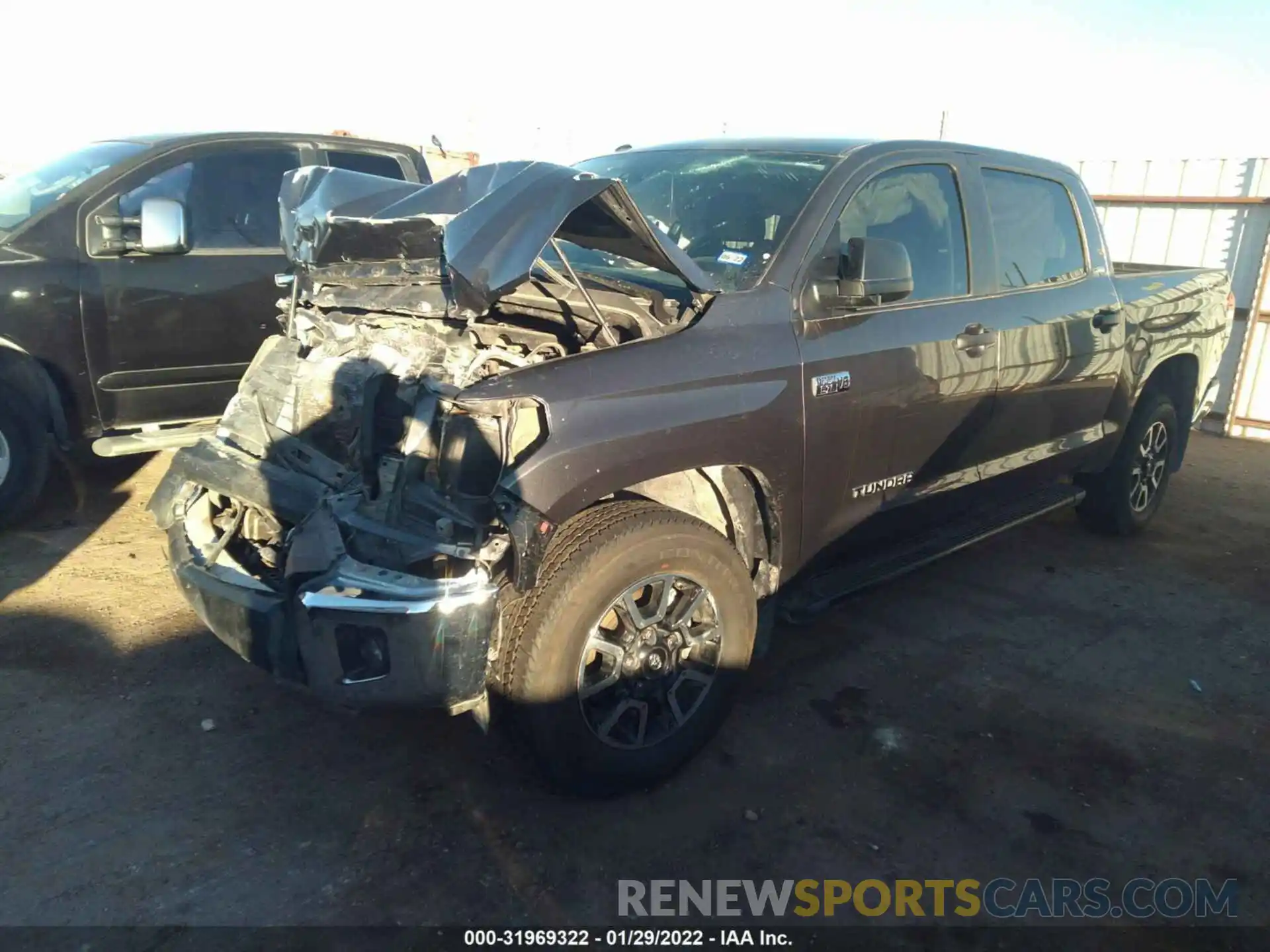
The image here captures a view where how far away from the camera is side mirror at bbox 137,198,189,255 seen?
182 inches

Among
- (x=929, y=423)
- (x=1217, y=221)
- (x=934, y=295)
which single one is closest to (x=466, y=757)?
(x=929, y=423)

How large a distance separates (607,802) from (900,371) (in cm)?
184

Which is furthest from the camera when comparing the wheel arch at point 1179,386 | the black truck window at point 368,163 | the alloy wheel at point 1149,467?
the black truck window at point 368,163

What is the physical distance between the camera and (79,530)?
4.77m

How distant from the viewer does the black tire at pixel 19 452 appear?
A: 14.8 ft

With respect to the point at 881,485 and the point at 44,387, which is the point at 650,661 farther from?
the point at 44,387

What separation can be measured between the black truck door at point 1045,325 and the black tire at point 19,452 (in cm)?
461

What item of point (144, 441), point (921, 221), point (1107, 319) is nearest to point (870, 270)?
point (921, 221)

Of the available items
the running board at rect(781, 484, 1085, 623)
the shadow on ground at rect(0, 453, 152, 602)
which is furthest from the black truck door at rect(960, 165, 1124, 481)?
the shadow on ground at rect(0, 453, 152, 602)

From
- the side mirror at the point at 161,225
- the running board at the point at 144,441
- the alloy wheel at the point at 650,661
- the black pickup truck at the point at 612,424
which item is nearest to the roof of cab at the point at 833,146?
the black pickup truck at the point at 612,424

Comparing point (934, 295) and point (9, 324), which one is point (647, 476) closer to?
point (934, 295)

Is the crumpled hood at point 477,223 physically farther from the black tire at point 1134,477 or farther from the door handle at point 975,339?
the black tire at point 1134,477

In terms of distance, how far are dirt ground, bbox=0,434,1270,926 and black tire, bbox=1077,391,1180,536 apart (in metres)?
1.05

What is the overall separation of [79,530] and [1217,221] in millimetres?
9568
